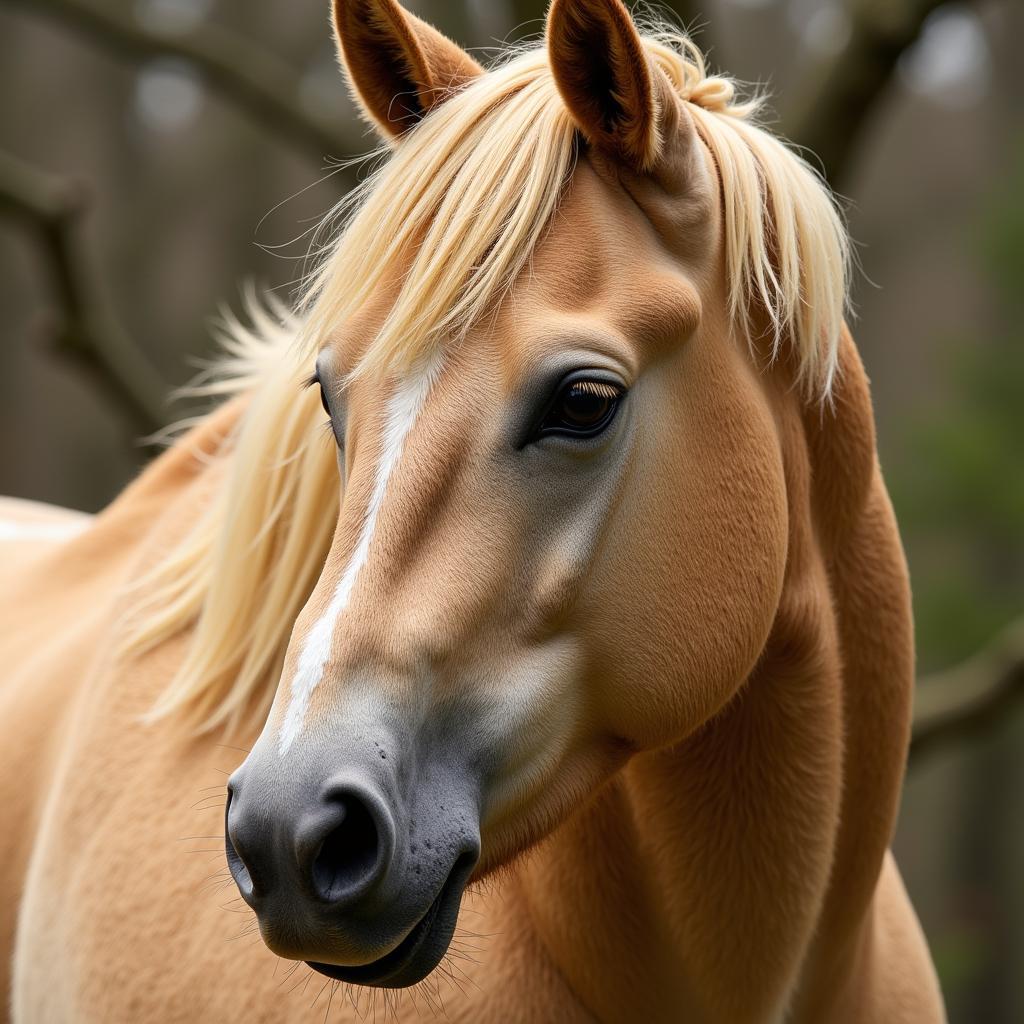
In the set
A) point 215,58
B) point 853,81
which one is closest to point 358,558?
point 853,81

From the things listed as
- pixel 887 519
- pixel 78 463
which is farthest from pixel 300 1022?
pixel 78 463

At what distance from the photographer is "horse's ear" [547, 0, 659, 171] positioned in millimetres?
1270

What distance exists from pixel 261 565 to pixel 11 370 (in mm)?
10609

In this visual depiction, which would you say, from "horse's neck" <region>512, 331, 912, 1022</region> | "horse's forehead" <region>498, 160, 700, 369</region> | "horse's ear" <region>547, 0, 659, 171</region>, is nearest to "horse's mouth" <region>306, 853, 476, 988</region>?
"horse's neck" <region>512, 331, 912, 1022</region>

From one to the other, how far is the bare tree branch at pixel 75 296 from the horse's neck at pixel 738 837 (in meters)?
3.42

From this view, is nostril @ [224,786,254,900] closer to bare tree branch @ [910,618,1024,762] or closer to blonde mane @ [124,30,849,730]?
blonde mane @ [124,30,849,730]

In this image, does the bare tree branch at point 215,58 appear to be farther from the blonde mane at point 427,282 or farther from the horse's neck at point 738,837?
the horse's neck at point 738,837

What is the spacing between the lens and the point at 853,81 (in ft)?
12.1

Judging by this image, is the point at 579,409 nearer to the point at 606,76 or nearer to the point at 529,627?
the point at 529,627

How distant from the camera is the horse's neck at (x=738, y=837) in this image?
151 centimetres

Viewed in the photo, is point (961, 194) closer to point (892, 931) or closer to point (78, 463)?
point (78, 463)

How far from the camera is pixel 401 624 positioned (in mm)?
1155

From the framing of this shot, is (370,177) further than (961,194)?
No

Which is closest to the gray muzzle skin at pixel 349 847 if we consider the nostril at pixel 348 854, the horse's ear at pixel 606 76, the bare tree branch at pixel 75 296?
the nostril at pixel 348 854
